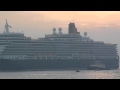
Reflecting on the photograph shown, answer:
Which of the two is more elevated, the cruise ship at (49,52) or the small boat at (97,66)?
the cruise ship at (49,52)

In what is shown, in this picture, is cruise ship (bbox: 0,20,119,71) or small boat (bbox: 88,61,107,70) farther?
small boat (bbox: 88,61,107,70)

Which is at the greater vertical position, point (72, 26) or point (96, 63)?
point (72, 26)

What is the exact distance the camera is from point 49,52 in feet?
140

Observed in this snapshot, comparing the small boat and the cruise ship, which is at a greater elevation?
the cruise ship

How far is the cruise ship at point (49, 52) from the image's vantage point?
41.2 metres

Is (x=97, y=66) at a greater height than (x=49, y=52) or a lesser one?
lesser

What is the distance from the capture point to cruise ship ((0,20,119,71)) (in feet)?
135

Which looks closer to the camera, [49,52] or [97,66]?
[49,52]

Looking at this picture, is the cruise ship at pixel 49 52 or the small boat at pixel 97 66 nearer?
the cruise ship at pixel 49 52
